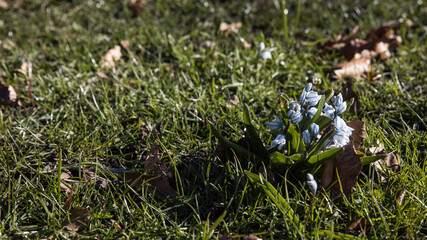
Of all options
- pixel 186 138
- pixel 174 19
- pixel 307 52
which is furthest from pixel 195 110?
pixel 174 19

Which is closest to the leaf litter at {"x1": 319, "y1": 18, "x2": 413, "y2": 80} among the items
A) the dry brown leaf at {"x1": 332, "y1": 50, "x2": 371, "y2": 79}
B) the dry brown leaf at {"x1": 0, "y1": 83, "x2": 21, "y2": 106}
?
the dry brown leaf at {"x1": 332, "y1": 50, "x2": 371, "y2": 79}

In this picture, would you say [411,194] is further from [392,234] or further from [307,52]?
[307,52]

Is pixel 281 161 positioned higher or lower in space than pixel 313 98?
lower

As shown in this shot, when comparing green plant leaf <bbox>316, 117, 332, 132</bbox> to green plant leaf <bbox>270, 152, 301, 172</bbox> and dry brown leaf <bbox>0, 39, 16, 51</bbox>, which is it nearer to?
green plant leaf <bbox>270, 152, 301, 172</bbox>

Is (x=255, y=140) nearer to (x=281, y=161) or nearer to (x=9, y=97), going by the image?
(x=281, y=161)

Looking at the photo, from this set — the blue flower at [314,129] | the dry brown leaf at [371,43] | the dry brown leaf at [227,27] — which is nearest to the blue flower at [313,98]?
the blue flower at [314,129]

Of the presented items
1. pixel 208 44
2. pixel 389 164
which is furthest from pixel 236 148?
pixel 208 44
